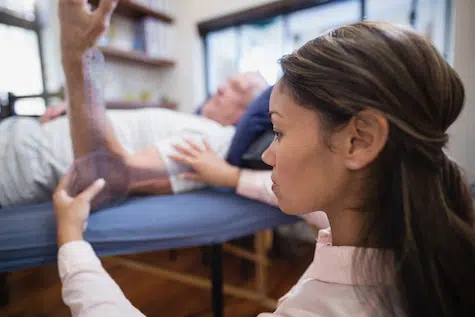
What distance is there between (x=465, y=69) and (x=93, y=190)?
1423mm

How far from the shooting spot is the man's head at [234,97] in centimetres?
128

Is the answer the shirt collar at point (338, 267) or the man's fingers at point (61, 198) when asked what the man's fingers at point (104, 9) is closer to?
the man's fingers at point (61, 198)

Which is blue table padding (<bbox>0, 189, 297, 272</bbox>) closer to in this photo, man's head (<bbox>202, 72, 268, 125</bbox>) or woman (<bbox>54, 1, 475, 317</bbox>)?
woman (<bbox>54, 1, 475, 317</bbox>)

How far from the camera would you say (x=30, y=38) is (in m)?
1.59

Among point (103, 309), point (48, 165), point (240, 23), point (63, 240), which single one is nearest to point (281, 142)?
point (103, 309)

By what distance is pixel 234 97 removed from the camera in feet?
4.39

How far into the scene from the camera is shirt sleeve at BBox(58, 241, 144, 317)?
485 mm

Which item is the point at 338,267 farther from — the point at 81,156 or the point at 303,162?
the point at 81,156

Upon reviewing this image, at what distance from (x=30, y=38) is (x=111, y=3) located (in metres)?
1.25

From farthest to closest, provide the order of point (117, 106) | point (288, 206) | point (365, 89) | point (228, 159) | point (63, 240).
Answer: point (117, 106) → point (228, 159) → point (63, 240) → point (288, 206) → point (365, 89)

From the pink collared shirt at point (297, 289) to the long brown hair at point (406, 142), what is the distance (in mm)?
32

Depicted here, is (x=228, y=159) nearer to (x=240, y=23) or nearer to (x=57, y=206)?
(x=57, y=206)

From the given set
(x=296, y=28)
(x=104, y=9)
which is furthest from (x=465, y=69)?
(x=104, y=9)

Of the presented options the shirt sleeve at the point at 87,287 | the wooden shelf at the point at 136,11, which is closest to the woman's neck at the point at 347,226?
the shirt sleeve at the point at 87,287
